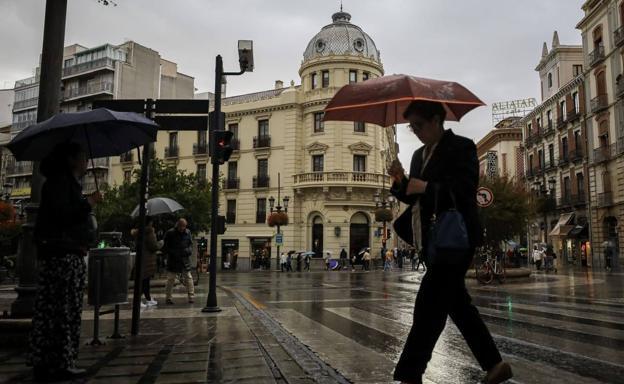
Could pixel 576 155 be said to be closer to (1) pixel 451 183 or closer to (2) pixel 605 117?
(2) pixel 605 117

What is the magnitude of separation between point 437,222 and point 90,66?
6093cm

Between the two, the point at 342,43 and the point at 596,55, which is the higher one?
the point at 342,43

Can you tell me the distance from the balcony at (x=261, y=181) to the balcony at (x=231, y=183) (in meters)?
1.74

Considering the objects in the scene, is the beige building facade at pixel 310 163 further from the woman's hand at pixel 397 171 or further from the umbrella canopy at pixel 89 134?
the woman's hand at pixel 397 171

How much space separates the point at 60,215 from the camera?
416 cm

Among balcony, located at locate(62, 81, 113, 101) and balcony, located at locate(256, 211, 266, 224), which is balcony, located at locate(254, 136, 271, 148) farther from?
balcony, located at locate(62, 81, 113, 101)

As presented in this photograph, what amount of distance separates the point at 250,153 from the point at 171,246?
33039 millimetres

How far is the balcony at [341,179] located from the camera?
127ft

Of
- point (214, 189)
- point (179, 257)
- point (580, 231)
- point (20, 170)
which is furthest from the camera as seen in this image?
point (20, 170)

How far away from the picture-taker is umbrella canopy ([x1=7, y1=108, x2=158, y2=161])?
476 centimetres

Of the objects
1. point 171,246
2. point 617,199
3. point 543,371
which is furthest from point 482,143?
point 543,371

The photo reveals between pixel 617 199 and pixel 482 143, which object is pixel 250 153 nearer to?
pixel 617 199

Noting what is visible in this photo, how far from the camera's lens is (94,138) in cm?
571

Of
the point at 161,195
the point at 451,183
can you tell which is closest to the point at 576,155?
the point at 161,195
